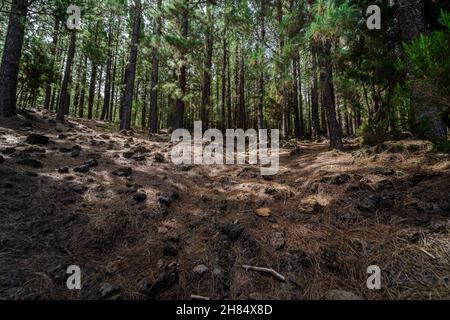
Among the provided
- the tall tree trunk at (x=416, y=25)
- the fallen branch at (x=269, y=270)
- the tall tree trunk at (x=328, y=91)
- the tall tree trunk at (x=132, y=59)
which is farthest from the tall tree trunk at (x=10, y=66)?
the tall tree trunk at (x=416, y=25)

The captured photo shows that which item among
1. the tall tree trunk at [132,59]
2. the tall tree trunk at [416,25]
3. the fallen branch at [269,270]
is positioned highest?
the tall tree trunk at [132,59]

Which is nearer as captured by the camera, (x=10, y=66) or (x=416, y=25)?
(x=416, y=25)

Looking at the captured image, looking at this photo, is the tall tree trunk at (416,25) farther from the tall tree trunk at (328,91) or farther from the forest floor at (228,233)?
the tall tree trunk at (328,91)

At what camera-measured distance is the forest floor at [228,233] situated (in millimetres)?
1932

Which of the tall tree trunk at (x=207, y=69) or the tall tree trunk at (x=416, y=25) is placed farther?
the tall tree trunk at (x=207, y=69)

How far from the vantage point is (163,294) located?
1937 mm

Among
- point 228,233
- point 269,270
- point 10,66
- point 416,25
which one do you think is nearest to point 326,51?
point 416,25

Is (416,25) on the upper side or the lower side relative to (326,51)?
lower

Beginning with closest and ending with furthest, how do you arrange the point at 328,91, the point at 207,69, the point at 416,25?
the point at 416,25
the point at 328,91
the point at 207,69

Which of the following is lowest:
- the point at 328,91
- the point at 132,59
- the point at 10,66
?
the point at 328,91

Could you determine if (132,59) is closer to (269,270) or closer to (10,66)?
(10,66)

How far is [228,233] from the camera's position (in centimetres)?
261

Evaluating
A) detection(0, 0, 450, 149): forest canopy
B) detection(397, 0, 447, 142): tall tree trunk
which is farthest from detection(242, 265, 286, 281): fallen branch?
detection(397, 0, 447, 142): tall tree trunk

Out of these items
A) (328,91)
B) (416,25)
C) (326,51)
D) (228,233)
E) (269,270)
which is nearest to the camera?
(269,270)
